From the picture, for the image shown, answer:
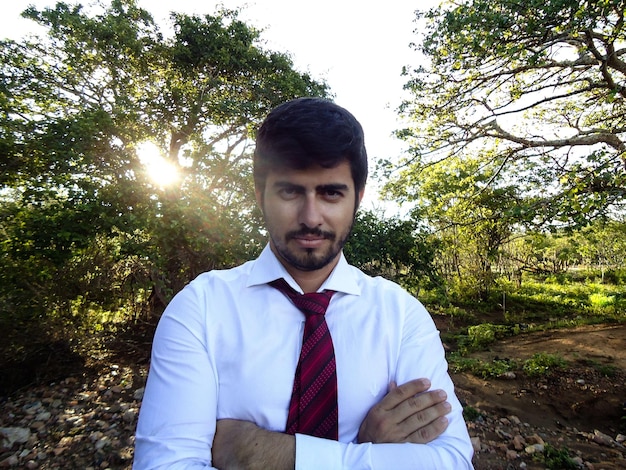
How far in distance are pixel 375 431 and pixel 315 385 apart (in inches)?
10.4

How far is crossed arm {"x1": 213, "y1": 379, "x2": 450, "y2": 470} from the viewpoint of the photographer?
1.04 metres

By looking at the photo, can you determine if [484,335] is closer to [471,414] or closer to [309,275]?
[471,414]

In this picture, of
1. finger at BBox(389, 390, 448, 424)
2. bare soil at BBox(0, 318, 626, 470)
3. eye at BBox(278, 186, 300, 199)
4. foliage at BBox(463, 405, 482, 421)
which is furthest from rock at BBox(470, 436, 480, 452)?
eye at BBox(278, 186, 300, 199)

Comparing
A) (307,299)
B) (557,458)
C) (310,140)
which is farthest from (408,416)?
(557,458)

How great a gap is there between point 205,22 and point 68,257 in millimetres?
5735

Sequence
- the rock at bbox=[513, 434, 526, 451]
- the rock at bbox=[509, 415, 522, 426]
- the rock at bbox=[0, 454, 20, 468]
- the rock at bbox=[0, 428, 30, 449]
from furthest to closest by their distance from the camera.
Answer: the rock at bbox=[509, 415, 522, 426]
the rock at bbox=[513, 434, 526, 451]
the rock at bbox=[0, 428, 30, 449]
the rock at bbox=[0, 454, 20, 468]

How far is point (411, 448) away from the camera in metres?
1.10

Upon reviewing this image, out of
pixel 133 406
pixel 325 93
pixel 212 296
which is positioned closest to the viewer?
pixel 212 296

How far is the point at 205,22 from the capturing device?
714cm

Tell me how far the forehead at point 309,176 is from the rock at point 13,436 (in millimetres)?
4390

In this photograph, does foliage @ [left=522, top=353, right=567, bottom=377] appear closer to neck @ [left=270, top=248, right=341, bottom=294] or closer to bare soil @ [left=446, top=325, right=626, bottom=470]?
bare soil @ [left=446, top=325, right=626, bottom=470]

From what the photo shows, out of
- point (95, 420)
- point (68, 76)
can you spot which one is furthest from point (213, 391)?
point (68, 76)

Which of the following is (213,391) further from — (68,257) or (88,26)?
(88,26)

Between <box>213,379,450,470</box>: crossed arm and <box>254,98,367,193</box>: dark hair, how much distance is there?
89 centimetres
